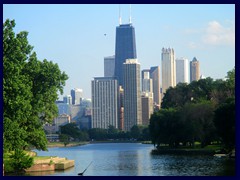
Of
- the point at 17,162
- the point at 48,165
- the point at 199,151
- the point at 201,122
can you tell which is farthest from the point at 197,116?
the point at 17,162

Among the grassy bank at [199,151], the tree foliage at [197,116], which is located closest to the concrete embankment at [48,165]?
the tree foliage at [197,116]

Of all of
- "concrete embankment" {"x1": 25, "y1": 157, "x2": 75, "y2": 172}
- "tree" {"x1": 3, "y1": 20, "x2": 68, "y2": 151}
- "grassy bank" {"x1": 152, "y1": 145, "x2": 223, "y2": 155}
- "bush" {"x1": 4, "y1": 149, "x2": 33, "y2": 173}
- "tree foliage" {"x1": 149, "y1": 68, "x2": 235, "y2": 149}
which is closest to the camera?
"tree" {"x1": 3, "y1": 20, "x2": 68, "y2": 151}

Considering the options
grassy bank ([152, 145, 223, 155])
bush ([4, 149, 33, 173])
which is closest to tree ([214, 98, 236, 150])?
grassy bank ([152, 145, 223, 155])

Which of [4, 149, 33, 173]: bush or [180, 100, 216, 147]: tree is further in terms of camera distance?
[180, 100, 216, 147]: tree

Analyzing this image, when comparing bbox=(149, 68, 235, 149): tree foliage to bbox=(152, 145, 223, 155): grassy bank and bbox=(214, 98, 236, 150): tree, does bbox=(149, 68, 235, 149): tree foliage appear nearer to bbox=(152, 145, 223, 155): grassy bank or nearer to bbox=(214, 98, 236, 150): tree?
bbox=(214, 98, 236, 150): tree

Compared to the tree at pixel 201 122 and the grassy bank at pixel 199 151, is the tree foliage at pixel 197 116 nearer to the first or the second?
the tree at pixel 201 122

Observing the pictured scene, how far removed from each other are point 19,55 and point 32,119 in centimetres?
696

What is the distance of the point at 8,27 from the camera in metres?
36.9

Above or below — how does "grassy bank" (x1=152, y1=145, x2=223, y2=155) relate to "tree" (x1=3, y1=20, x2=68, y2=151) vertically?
below

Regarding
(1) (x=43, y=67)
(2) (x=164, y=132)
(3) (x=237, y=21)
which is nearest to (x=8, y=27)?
(1) (x=43, y=67)

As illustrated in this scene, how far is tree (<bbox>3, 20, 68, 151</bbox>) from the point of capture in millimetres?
35281

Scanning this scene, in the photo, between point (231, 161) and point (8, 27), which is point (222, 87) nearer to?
point (231, 161)

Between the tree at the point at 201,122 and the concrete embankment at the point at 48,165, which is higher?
the tree at the point at 201,122

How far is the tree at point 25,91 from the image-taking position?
116ft
